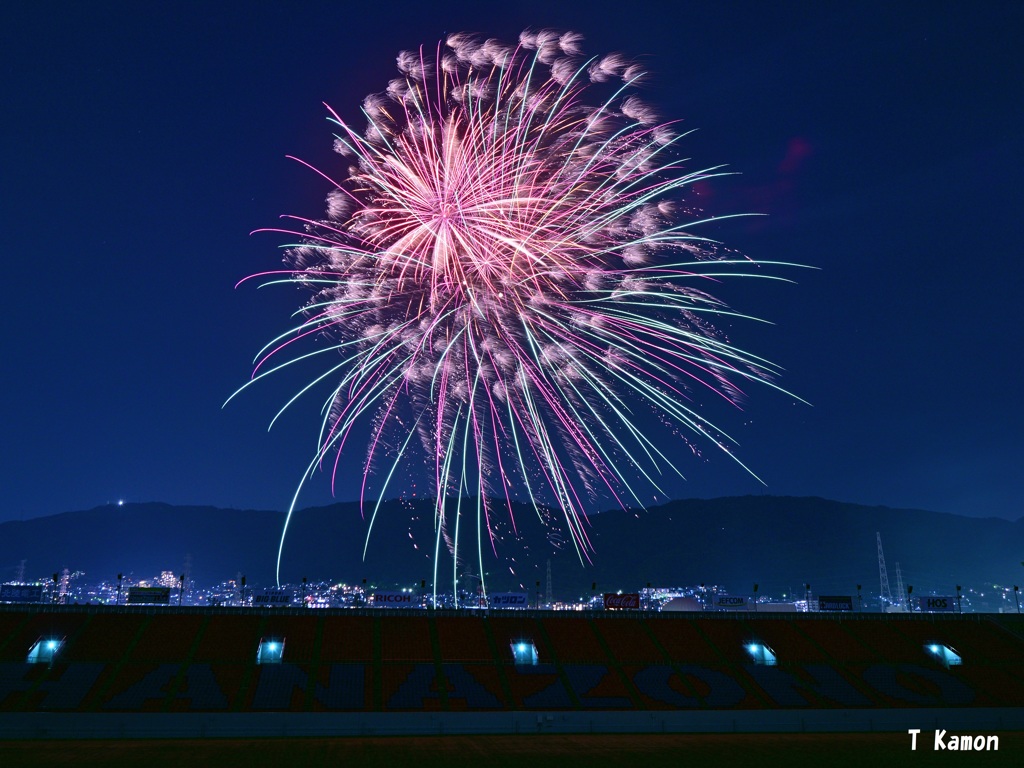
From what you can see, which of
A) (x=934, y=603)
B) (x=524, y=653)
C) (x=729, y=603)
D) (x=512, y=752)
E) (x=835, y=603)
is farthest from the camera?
(x=934, y=603)

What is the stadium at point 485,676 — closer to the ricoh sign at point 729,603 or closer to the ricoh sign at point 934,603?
the ricoh sign at point 729,603

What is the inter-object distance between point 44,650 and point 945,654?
61.5 m

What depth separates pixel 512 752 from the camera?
34406mm

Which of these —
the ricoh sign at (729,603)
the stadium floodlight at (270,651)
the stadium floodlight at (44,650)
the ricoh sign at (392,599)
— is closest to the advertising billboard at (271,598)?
the stadium floodlight at (270,651)

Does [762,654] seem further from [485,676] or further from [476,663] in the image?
[476,663]

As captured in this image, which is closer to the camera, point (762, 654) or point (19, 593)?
point (762, 654)

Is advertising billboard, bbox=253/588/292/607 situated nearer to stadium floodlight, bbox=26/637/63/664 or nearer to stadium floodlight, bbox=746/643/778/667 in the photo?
stadium floodlight, bbox=26/637/63/664

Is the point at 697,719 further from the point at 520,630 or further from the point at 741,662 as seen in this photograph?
the point at 520,630

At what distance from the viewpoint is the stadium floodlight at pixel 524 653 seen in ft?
162

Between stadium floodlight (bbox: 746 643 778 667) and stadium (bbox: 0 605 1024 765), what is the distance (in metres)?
0.16

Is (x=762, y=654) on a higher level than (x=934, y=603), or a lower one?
lower

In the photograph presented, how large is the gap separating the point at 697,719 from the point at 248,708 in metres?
25.5

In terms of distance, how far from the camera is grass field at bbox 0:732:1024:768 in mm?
31094

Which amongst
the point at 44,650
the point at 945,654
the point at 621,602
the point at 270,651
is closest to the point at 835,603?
the point at 945,654
